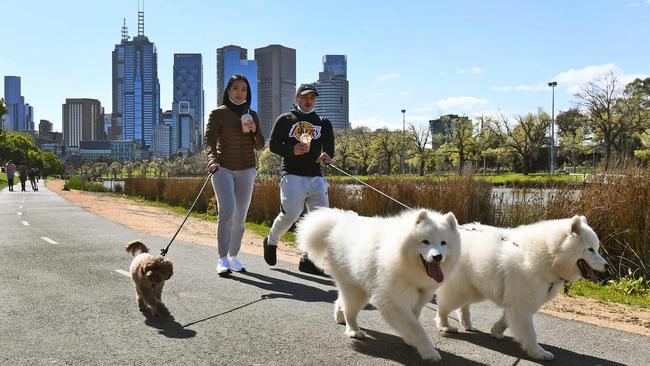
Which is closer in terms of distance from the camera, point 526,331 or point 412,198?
point 526,331

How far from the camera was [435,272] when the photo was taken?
3.85m

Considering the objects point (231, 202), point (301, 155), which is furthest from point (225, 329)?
point (301, 155)

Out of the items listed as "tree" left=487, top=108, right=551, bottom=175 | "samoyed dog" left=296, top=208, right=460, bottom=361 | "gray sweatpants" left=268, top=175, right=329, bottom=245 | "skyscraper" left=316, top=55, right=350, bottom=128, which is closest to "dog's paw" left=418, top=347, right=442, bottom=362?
"samoyed dog" left=296, top=208, right=460, bottom=361

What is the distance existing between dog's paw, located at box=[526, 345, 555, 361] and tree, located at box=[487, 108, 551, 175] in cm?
7183

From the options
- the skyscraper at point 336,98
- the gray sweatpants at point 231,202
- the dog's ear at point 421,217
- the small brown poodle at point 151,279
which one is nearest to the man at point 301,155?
the gray sweatpants at point 231,202

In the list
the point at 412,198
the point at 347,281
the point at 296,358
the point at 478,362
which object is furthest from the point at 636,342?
the point at 412,198

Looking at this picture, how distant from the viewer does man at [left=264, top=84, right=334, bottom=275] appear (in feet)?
22.5

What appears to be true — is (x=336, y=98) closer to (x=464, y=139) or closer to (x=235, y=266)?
(x=464, y=139)

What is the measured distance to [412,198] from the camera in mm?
12672

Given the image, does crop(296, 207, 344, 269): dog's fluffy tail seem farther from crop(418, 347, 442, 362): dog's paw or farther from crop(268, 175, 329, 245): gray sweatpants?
crop(268, 175, 329, 245): gray sweatpants

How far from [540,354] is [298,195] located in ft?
11.8

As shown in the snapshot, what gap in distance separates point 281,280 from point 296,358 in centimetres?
302

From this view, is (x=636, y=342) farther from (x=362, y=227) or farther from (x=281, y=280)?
(x=281, y=280)

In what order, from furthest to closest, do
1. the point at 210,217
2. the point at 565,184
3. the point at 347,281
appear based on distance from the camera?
the point at 210,217 < the point at 565,184 < the point at 347,281
